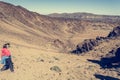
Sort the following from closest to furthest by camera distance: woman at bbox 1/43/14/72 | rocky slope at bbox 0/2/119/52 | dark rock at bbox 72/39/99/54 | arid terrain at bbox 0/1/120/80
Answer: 1. woman at bbox 1/43/14/72
2. arid terrain at bbox 0/1/120/80
3. dark rock at bbox 72/39/99/54
4. rocky slope at bbox 0/2/119/52

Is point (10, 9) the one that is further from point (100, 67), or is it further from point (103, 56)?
point (100, 67)

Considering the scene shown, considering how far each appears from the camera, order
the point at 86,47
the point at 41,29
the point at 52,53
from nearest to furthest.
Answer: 1. the point at 52,53
2. the point at 86,47
3. the point at 41,29

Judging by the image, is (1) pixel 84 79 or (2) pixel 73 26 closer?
(1) pixel 84 79

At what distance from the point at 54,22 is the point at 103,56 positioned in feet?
148

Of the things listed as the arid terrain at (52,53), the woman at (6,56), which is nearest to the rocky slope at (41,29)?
the arid terrain at (52,53)

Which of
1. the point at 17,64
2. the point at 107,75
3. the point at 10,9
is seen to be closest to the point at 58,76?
the point at 17,64

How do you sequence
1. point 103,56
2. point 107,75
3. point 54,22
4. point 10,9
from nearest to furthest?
1. point 107,75
2. point 103,56
3. point 10,9
4. point 54,22

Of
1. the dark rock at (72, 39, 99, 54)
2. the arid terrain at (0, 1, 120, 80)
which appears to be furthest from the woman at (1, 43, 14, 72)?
the dark rock at (72, 39, 99, 54)

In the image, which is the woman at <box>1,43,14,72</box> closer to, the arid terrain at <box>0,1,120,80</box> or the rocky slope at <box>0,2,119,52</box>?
the arid terrain at <box>0,1,120,80</box>

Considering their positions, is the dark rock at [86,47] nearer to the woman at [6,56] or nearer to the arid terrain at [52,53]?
the arid terrain at [52,53]

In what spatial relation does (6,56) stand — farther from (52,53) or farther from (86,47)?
(86,47)

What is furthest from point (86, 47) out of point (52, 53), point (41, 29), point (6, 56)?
point (6, 56)

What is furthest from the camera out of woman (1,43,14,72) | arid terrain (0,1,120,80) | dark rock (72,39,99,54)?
dark rock (72,39,99,54)

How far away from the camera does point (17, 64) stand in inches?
943
